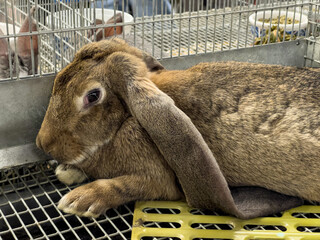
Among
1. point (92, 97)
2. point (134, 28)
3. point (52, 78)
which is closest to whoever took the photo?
point (92, 97)

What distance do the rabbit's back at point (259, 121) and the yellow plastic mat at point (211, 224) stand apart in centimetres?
9

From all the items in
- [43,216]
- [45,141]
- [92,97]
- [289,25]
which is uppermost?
[289,25]

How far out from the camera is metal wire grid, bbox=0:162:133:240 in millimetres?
1248

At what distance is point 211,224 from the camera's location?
1277 millimetres

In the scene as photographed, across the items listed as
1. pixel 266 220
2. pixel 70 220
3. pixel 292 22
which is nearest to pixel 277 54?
pixel 292 22

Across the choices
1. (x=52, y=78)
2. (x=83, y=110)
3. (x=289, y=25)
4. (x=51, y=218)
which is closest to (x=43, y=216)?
(x=51, y=218)

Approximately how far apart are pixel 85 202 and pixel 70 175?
0.19 metres

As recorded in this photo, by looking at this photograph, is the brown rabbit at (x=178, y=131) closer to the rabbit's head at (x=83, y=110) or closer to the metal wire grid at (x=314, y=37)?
the rabbit's head at (x=83, y=110)

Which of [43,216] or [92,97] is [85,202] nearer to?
[43,216]

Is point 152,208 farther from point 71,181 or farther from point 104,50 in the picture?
point 104,50

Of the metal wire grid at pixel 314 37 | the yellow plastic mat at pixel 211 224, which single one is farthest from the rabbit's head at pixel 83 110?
the metal wire grid at pixel 314 37

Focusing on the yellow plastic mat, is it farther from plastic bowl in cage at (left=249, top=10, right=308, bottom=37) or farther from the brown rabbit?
plastic bowl in cage at (left=249, top=10, right=308, bottom=37)

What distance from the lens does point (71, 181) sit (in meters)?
1.46

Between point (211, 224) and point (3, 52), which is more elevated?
point (3, 52)
